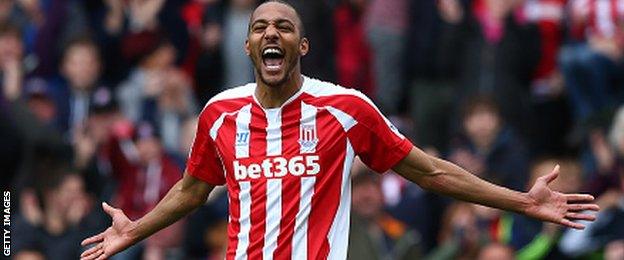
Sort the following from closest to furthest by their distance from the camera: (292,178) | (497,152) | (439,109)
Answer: (292,178) < (497,152) < (439,109)

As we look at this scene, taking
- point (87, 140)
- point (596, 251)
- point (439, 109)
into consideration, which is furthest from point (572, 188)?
point (87, 140)

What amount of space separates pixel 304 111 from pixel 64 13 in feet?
27.9

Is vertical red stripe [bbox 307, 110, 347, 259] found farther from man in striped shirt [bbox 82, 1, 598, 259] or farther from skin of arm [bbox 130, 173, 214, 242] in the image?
skin of arm [bbox 130, 173, 214, 242]

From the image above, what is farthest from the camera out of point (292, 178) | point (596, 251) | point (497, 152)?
point (497, 152)

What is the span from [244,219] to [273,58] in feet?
2.54

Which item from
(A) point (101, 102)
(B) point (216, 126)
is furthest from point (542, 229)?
(B) point (216, 126)

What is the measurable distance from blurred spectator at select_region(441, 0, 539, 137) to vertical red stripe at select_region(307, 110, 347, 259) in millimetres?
7112

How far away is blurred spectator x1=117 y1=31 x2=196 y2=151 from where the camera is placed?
684 inches

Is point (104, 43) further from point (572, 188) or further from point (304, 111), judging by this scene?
point (304, 111)

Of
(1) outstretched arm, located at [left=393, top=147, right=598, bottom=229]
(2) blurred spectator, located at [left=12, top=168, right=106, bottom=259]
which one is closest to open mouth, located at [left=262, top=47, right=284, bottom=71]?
(1) outstretched arm, located at [left=393, top=147, right=598, bottom=229]

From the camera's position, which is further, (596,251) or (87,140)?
(87,140)

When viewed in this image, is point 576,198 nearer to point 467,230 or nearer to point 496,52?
point 467,230

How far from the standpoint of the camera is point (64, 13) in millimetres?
18172

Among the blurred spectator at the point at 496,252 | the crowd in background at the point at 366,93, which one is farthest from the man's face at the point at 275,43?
the crowd in background at the point at 366,93
